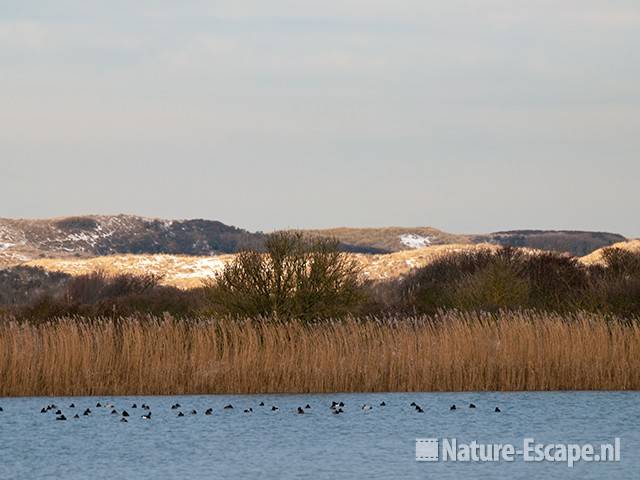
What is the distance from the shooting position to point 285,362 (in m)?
27.5

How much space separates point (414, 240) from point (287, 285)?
15309cm

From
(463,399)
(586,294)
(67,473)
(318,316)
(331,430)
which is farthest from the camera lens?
(586,294)

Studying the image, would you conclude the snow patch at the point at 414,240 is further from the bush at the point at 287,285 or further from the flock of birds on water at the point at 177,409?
the flock of birds on water at the point at 177,409

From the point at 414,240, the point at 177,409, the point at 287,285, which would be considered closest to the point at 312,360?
the point at 177,409

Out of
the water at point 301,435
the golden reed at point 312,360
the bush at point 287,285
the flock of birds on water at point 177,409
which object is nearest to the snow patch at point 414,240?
the bush at point 287,285

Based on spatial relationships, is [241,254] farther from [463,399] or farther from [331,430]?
[331,430]

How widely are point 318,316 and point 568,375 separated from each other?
729 centimetres

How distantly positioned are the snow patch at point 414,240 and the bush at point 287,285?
485 feet

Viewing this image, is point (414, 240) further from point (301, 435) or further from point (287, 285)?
point (301, 435)

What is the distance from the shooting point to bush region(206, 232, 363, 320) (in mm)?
32438

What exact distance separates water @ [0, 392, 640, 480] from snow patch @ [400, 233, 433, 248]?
507ft

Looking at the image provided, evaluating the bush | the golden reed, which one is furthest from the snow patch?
the golden reed

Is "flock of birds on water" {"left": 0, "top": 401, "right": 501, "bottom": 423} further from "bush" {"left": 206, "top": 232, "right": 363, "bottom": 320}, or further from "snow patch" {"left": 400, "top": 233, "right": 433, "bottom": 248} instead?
"snow patch" {"left": 400, "top": 233, "right": 433, "bottom": 248}

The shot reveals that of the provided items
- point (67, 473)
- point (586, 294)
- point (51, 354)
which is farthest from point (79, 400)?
point (586, 294)
